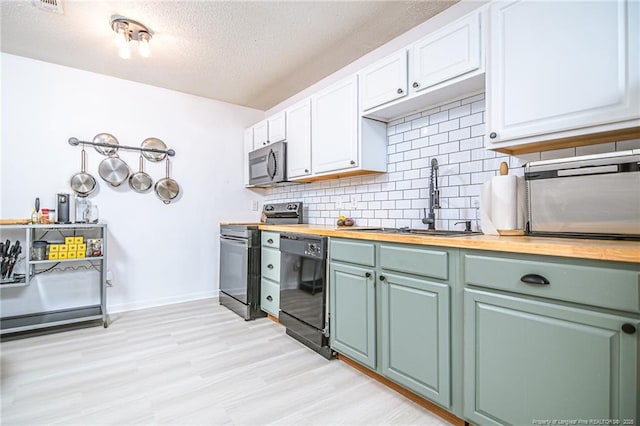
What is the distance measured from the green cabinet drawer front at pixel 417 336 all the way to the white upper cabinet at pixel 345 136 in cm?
110

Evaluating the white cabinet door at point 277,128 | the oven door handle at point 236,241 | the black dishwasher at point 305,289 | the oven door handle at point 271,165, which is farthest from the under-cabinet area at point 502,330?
the white cabinet door at point 277,128

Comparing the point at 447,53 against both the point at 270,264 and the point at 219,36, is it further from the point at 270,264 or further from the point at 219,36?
the point at 270,264

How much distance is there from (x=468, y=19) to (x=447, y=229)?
1262 mm

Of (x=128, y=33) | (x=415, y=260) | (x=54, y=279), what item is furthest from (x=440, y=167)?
(x=54, y=279)

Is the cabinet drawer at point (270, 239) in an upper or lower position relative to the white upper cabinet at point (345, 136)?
lower

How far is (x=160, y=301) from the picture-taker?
3.64 metres

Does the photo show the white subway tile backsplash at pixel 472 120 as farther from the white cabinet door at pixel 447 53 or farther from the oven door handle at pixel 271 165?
the oven door handle at pixel 271 165

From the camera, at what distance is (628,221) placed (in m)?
1.32

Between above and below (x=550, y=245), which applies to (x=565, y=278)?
below

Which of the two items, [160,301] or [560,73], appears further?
[160,301]

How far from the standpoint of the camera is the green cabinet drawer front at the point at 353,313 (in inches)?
76.5

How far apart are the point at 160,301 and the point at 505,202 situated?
3540mm

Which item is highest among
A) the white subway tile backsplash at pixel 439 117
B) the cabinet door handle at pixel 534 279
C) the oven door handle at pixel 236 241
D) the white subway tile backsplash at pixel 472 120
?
the white subway tile backsplash at pixel 439 117

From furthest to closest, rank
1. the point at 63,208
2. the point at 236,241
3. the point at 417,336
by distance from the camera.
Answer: the point at 236,241
the point at 63,208
the point at 417,336
